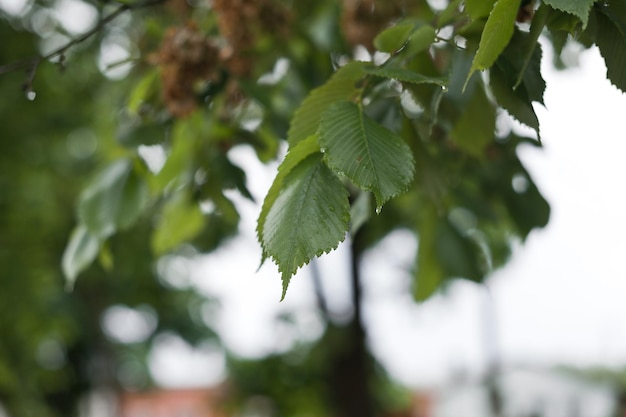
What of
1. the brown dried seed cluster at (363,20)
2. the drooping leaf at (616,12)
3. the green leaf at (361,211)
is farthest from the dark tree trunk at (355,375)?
the drooping leaf at (616,12)

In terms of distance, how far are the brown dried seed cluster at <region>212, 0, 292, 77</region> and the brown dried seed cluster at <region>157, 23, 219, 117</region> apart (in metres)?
0.07

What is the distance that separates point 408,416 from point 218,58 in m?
11.1

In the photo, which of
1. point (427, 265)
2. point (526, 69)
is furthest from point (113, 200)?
point (526, 69)

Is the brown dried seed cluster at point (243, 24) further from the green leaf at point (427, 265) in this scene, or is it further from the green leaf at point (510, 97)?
the green leaf at point (510, 97)

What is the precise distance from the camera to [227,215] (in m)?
1.57

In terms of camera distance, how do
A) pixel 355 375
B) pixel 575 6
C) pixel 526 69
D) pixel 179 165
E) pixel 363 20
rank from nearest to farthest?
1. pixel 575 6
2. pixel 526 69
3. pixel 179 165
4. pixel 363 20
5. pixel 355 375

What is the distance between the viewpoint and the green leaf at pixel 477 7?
2.83 ft

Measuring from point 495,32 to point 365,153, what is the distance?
0.18 metres

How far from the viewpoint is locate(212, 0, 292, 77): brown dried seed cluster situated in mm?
1526

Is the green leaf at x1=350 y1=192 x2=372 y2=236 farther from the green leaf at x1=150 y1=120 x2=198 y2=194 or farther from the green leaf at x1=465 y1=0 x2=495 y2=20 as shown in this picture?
the green leaf at x1=465 y1=0 x2=495 y2=20

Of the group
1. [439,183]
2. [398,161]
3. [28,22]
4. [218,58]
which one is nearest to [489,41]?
[398,161]

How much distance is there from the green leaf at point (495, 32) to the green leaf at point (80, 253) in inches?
35.8

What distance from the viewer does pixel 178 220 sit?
171cm

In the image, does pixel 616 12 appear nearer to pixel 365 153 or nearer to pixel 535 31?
pixel 535 31
